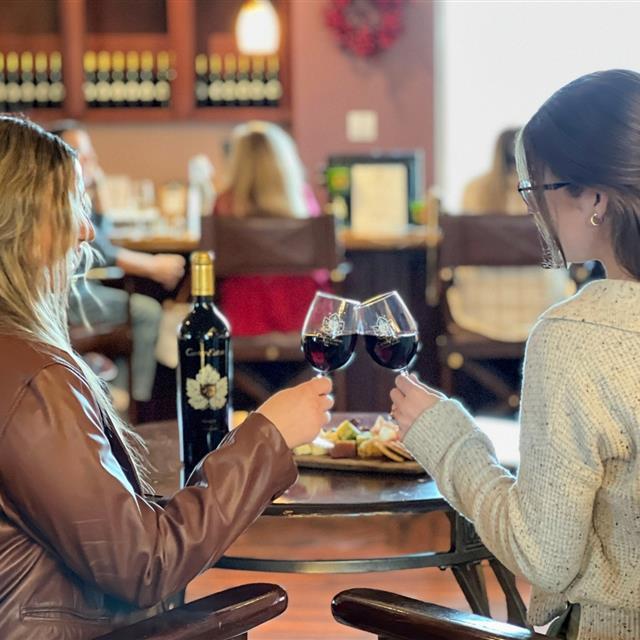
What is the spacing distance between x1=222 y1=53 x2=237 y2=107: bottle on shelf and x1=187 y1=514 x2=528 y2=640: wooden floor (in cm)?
306

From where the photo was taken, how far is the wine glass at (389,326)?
165 centimetres

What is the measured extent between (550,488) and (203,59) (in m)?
5.82

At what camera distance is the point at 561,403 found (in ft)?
3.87

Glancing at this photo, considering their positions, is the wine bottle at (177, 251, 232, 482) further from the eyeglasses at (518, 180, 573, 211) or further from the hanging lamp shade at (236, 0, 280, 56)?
the hanging lamp shade at (236, 0, 280, 56)

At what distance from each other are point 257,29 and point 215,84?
57cm

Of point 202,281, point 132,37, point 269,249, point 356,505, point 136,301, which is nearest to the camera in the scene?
point 356,505

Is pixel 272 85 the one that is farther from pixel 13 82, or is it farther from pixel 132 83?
pixel 13 82

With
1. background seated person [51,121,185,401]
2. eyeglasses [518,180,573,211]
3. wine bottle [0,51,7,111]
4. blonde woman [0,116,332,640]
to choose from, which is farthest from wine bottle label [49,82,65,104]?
eyeglasses [518,180,573,211]

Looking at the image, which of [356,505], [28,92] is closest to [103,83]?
[28,92]

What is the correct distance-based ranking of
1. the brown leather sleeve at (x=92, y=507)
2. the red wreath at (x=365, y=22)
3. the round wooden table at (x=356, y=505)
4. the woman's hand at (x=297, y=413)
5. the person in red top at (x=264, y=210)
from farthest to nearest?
the red wreath at (x=365, y=22)
the person in red top at (x=264, y=210)
the round wooden table at (x=356, y=505)
the woman's hand at (x=297, y=413)
the brown leather sleeve at (x=92, y=507)

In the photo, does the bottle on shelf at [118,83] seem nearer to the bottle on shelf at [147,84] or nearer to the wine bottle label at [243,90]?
the bottle on shelf at [147,84]

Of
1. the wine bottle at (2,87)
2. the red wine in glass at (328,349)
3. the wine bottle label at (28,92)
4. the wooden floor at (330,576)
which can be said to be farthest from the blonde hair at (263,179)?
the wine bottle at (2,87)

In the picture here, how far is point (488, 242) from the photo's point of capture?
3904 millimetres

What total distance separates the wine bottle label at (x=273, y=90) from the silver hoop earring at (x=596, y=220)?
5652 millimetres
